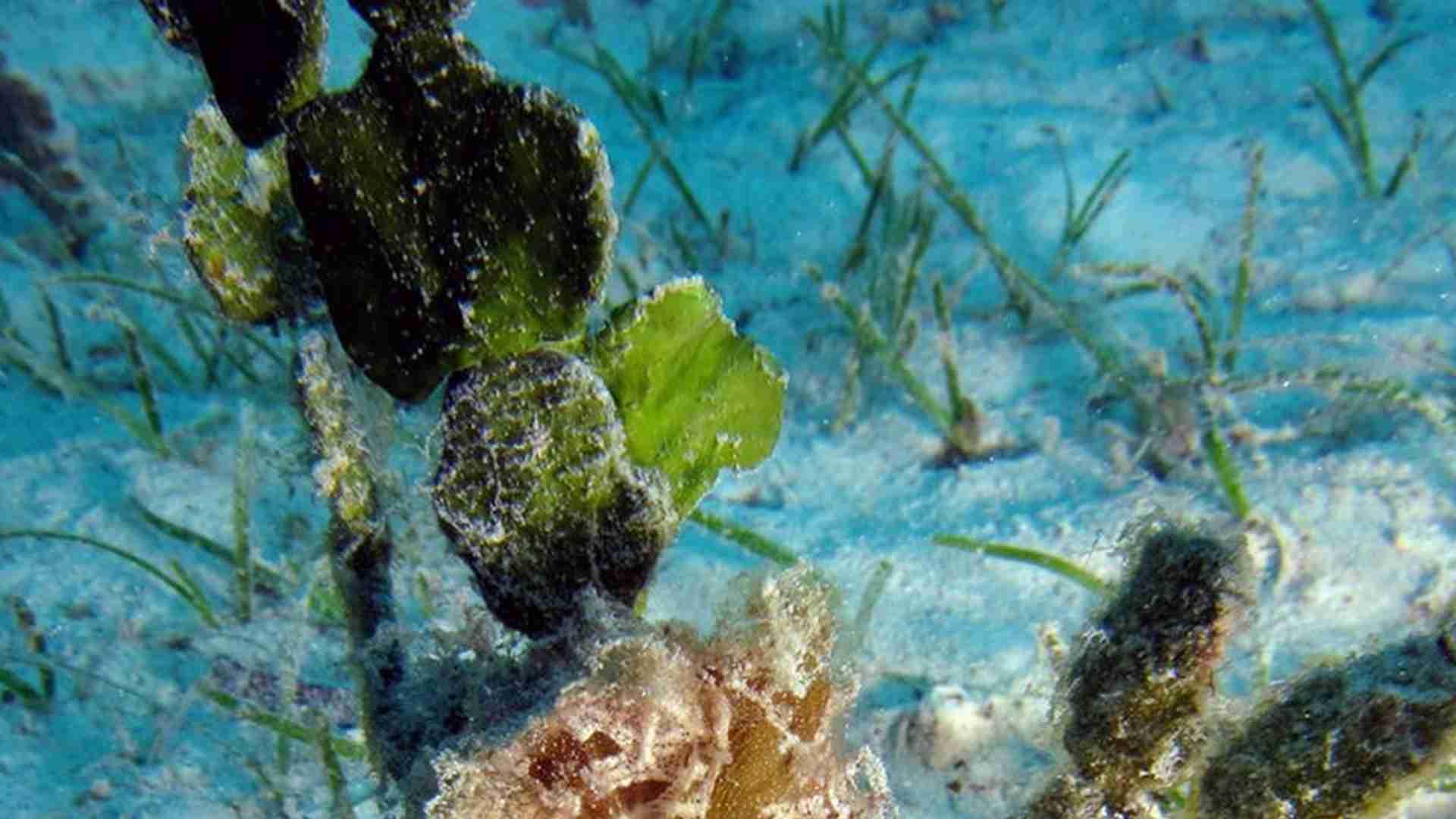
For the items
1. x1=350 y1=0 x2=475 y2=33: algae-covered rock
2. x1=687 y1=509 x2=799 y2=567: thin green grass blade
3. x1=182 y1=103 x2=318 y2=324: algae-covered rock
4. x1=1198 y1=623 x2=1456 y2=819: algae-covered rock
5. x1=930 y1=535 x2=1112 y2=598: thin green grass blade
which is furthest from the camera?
x1=687 y1=509 x2=799 y2=567: thin green grass blade

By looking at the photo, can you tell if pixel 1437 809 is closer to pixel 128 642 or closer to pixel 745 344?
pixel 745 344

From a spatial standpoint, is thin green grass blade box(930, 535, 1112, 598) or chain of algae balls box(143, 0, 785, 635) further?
thin green grass blade box(930, 535, 1112, 598)

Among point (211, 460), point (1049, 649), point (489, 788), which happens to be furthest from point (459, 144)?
point (211, 460)

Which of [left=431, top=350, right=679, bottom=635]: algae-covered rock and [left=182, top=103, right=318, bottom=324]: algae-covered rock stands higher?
[left=182, top=103, right=318, bottom=324]: algae-covered rock

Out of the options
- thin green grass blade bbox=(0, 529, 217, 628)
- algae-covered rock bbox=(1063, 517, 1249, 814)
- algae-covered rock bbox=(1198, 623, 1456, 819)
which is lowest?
algae-covered rock bbox=(1198, 623, 1456, 819)

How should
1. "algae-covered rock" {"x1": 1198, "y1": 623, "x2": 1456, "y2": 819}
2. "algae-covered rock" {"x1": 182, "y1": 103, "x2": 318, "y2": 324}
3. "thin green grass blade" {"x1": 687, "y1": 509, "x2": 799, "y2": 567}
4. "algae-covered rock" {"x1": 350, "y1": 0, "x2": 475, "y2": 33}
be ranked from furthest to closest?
1. "thin green grass blade" {"x1": 687, "y1": 509, "x2": 799, "y2": 567}
2. "algae-covered rock" {"x1": 182, "y1": 103, "x2": 318, "y2": 324}
3. "algae-covered rock" {"x1": 350, "y1": 0, "x2": 475, "y2": 33}
4. "algae-covered rock" {"x1": 1198, "y1": 623, "x2": 1456, "y2": 819}

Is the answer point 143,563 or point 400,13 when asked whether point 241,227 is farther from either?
point 143,563

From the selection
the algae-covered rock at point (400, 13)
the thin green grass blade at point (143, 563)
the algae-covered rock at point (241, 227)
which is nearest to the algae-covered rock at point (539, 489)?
the algae-covered rock at point (241, 227)

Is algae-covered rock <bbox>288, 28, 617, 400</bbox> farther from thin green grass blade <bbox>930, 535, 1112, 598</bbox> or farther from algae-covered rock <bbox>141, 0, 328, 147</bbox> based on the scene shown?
thin green grass blade <bbox>930, 535, 1112, 598</bbox>

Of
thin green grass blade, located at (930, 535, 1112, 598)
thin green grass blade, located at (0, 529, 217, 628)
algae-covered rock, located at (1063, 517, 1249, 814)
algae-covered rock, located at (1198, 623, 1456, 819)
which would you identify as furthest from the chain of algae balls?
thin green grass blade, located at (0, 529, 217, 628)
